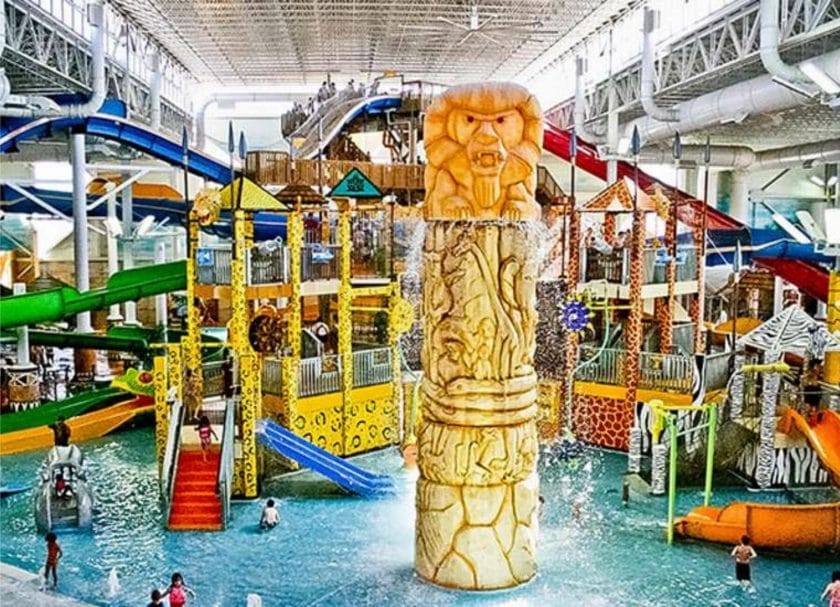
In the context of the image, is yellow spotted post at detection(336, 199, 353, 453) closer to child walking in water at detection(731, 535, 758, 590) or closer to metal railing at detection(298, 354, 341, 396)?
metal railing at detection(298, 354, 341, 396)

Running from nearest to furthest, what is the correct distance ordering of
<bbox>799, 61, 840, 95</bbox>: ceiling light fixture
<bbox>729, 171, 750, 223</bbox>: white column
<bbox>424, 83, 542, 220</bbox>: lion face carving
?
1. <bbox>424, 83, 542, 220</bbox>: lion face carving
2. <bbox>799, 61, 840, 95</bbox>: ceiling light fixture
3. <bbox>729, 171, 750, 223</bbox>: white column

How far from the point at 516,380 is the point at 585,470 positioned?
21.7 ft

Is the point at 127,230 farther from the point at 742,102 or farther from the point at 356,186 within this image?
the point at 742,102

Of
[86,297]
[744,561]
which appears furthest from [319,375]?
[744,561]

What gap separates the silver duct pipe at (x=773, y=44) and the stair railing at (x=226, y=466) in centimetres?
1221

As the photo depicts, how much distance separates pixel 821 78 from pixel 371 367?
10.2 metres

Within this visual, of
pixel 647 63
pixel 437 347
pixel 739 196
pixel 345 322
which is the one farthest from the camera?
pixel 739 196

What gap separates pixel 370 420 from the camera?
19.2m

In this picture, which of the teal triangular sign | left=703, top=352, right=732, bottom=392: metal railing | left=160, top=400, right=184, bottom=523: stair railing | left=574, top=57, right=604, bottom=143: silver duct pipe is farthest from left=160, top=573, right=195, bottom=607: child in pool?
left=574, top=57, right=604, bottom=143: silver duct pipe

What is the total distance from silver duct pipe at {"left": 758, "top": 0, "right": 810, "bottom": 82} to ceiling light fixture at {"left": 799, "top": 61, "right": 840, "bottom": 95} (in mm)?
725

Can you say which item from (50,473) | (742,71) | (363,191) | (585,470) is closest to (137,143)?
(363,191)

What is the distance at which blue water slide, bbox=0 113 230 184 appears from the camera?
21.4 metres

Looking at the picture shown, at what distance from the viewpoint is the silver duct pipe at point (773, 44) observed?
709 inches

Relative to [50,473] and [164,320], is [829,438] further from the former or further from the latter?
[164,320]
